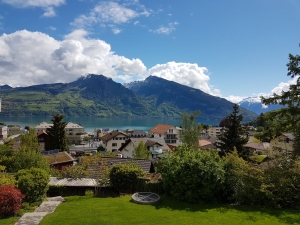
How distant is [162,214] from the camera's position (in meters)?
13.0

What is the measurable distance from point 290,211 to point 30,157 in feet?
66.6

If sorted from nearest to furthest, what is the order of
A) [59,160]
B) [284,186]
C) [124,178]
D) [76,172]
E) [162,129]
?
[284,186] → [124,178] → [76,172] → [59,160] → [162,129]

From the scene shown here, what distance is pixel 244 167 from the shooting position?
50.4ft

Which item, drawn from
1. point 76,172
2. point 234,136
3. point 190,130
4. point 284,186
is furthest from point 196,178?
point 190,130

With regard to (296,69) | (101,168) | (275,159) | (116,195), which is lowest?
(116,195)

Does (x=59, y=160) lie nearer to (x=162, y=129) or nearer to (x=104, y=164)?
(x=104, y=164)

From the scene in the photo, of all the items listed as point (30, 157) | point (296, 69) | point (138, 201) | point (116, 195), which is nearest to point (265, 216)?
point (138, 201)

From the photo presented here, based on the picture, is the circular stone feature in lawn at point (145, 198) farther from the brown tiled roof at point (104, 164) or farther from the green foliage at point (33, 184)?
the green foliage at point (33, 184)

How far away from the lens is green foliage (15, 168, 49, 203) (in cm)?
1517

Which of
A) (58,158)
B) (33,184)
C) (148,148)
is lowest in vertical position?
(58,158)

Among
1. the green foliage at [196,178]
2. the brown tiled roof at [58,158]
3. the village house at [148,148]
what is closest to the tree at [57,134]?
the brown tiled roof at [58,158]

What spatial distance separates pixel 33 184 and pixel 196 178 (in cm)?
1012

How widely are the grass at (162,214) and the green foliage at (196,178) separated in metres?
0.70

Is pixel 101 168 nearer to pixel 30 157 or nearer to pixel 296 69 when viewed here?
pixel 30 157
